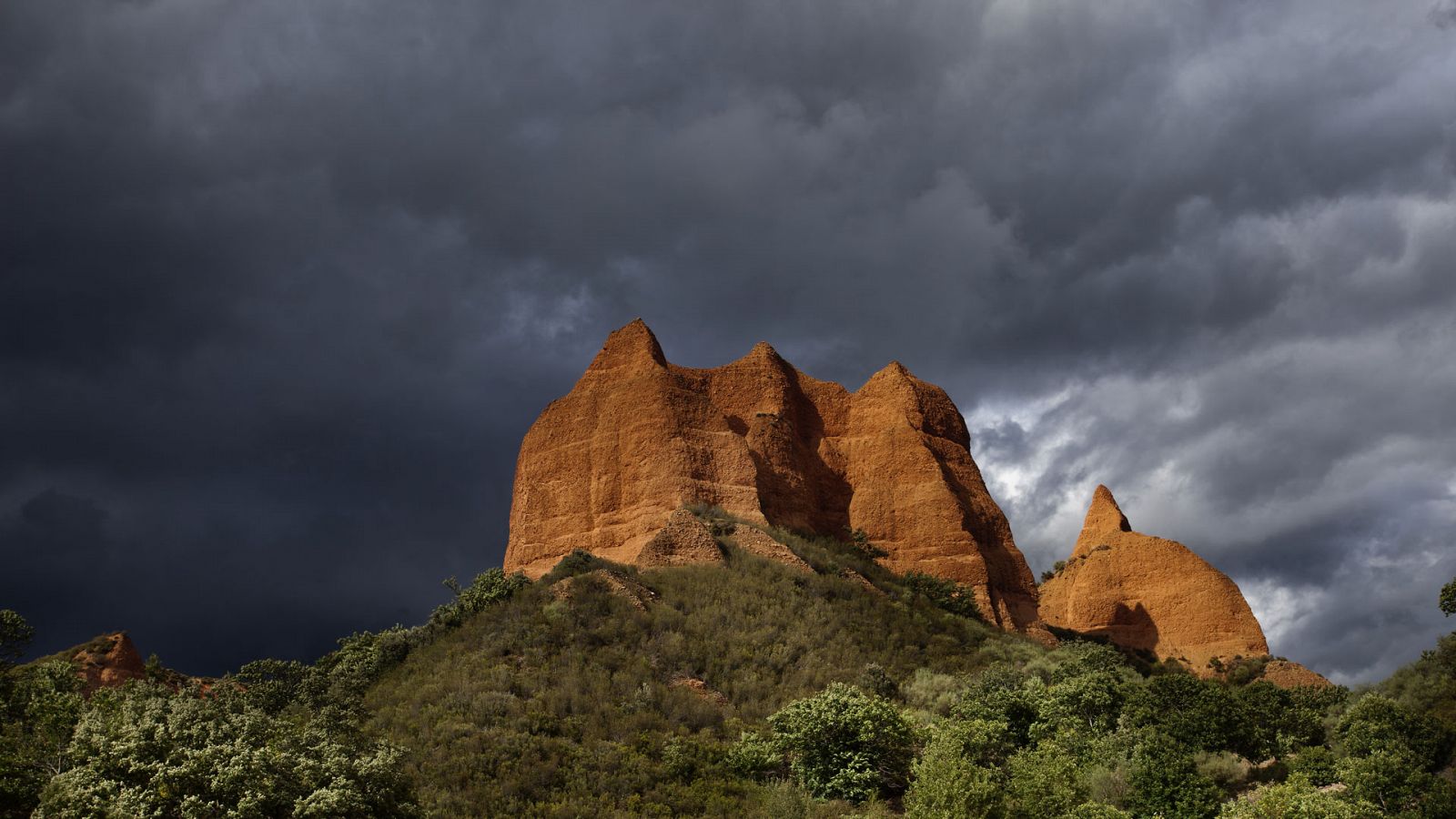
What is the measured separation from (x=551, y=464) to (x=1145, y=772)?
41.4m

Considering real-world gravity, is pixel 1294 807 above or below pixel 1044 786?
below

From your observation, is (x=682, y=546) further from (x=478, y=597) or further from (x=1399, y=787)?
(x=1399, y=787)

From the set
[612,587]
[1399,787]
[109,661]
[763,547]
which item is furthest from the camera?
[763,547]

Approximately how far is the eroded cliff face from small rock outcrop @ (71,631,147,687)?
18.9m

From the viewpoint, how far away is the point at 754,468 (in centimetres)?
5597

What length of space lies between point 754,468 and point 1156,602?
27453 millimetres

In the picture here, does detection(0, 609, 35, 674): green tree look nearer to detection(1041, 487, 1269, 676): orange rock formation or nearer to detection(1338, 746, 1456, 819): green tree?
detection(1338, 746, 1456, 819): green tree

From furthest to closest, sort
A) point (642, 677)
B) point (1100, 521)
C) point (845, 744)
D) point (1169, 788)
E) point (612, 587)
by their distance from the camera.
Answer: point (1100, 521)
point (612, 587)
point (642, 677)
point (845, 744)
point (1169, 788)

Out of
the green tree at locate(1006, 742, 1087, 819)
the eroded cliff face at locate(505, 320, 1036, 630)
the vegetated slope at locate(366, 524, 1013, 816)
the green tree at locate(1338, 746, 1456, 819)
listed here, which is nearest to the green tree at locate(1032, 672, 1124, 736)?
the green tree at locate(1006, 742, 1087, 819)

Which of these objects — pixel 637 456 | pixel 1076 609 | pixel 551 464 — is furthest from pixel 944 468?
pixel 551 464

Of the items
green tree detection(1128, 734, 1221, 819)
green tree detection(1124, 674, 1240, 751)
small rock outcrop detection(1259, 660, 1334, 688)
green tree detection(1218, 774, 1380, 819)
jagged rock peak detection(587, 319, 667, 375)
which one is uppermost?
jagged rock peak detection(587, 319, 667, 375)

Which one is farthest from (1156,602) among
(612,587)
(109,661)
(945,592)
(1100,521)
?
(109,661)

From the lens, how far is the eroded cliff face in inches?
2167

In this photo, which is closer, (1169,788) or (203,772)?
(203,772)
